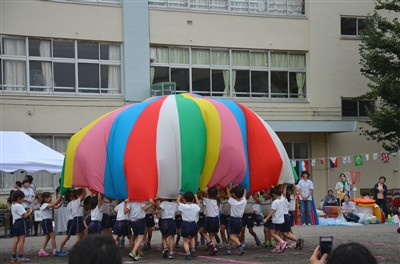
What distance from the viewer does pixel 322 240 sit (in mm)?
5094

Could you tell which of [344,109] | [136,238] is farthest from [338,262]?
[344,109]

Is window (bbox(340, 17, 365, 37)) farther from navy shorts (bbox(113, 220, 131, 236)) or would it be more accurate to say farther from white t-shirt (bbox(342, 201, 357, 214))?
navy shorts (bbox(113, 220, 131, 236))

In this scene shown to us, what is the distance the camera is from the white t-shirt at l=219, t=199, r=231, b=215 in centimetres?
1579

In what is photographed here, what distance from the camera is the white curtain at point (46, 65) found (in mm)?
25531

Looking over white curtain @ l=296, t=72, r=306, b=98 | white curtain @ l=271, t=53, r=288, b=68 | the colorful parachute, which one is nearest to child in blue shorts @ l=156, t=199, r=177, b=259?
the colorful parachute

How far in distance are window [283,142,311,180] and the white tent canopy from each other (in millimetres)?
13114

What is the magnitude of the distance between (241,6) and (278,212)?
15.2m

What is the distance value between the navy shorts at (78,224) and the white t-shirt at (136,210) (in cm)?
148

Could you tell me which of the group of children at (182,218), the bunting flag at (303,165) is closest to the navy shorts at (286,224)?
the group of children at (182,218)

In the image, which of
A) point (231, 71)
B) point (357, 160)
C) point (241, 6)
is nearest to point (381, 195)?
point (357, 160)

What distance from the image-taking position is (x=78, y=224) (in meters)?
15.5

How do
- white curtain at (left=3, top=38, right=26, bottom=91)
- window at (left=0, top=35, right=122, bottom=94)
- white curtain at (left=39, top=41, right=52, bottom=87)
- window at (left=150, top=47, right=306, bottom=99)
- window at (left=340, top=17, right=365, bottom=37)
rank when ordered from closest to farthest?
white curtain at (left=3, top=38, right=26, bottom=91), window at (left=0, top=35, right=122, bottom=94), white curtain at (left=39, top=41, right=52, bottom=87), window at (left=150, top=47, right=306, bottom=99), window at (left=340, top=17, right=365, bottom=37)

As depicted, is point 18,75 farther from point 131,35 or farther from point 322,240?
point 322,240

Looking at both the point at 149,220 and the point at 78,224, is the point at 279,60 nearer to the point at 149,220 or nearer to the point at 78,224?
the point at 149,220
